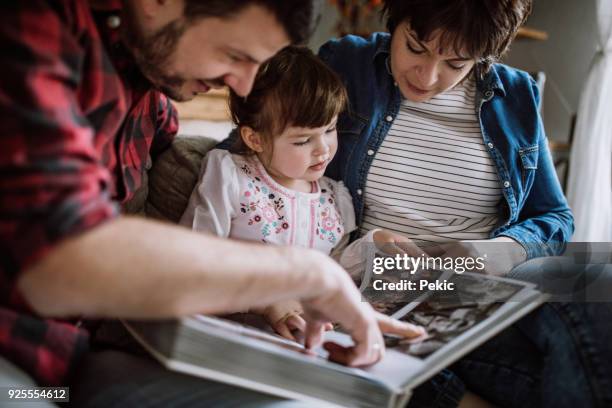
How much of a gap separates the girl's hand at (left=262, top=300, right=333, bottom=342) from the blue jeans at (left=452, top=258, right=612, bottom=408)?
32 centimetres

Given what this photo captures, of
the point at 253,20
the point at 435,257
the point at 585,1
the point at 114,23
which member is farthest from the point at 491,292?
the point at 585,1

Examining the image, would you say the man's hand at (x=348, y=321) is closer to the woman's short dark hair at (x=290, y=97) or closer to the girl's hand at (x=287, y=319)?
the girl's hand at (x=287, y=319)

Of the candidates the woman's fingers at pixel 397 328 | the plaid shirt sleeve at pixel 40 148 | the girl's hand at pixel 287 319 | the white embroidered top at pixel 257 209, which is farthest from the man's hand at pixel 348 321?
the white embroidered top at pixel 257 209

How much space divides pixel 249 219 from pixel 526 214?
665 millimetres

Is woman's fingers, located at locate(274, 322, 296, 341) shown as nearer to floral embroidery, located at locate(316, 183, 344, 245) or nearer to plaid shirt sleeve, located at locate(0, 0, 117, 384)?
floral embroidery, located at locate(316, 183, 344, 245)

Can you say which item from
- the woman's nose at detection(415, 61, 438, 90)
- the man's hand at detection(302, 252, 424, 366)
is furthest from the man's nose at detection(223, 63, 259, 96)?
the woman's nose at detection(415, 61, 438, 90)

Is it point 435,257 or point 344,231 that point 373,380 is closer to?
point 435,257

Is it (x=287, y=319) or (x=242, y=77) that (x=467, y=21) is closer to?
(x=242, y=77)

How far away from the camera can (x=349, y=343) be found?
87 centimetres

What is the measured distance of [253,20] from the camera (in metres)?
0.72

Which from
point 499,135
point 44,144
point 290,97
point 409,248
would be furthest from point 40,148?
point 499,135

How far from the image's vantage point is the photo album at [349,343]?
64 cm

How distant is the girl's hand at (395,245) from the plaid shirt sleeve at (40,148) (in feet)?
2.16

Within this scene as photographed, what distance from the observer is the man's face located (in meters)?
0.72
